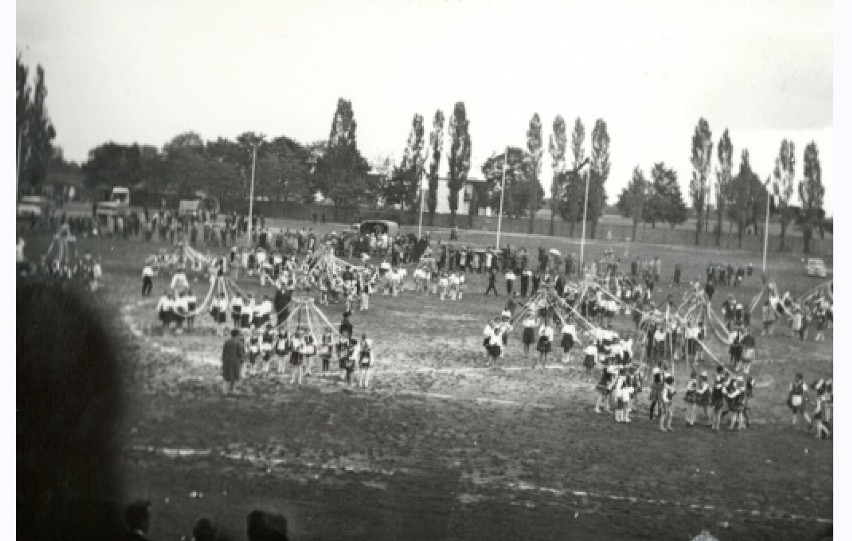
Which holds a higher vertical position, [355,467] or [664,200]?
[664,200]

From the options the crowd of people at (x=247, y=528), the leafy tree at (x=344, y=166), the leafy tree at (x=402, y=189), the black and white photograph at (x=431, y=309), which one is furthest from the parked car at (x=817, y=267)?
the crowd of people at (x=247, y=528)

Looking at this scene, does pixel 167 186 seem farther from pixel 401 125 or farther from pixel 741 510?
pixel 741 510

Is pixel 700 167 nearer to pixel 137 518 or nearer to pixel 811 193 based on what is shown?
pixel 811 193

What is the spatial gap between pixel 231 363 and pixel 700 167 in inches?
167

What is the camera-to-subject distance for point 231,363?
19.0 ft

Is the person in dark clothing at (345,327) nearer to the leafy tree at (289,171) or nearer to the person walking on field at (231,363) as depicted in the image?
the person walking on field at (231,363)

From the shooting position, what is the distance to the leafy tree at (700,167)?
616 centimetres

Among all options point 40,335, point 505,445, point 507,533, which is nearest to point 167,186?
point 40,335

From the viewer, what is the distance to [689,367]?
618cm

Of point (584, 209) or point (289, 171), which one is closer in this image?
point (289, 171)

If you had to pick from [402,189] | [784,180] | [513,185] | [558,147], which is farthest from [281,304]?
[784,180]

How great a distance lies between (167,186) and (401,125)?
2.00 meters

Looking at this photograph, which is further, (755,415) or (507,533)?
(755,415)

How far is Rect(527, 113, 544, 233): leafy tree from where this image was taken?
611 centimetres
